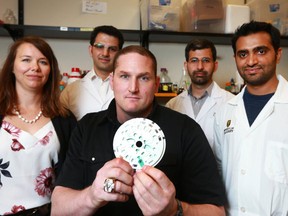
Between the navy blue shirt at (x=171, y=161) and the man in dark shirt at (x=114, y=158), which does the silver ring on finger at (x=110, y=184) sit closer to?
the man in dark shirt at (x=114, y=158)

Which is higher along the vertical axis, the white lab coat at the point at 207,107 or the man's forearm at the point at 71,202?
the white lab coat at the point at 207,107

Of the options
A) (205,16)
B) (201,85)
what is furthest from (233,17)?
(201,85)

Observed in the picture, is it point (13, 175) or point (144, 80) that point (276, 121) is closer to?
point (144, 80)

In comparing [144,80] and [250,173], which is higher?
[144,80]

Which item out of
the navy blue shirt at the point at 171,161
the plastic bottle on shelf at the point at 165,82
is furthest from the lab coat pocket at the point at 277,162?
the plastic bottle on shelf at the point at 165,82

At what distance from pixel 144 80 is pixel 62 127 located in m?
0.55

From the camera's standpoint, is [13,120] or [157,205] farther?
[13,120]

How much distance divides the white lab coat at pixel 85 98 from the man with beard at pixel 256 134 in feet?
2.67

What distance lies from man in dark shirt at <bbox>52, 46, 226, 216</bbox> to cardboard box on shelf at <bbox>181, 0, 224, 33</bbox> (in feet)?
4.98

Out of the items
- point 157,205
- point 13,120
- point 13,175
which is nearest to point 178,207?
point 157,205

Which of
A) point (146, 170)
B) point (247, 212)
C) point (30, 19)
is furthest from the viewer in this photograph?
point (30, 19)

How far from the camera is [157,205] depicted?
737 millimetres

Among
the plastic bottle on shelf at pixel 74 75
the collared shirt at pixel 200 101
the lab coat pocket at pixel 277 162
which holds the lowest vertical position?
the lab coat pocket at pixel 277 162

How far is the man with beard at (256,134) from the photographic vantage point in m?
1.15
